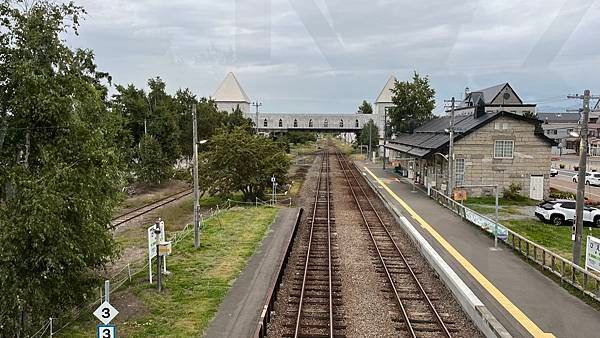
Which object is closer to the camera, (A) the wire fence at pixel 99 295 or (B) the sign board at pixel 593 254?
(A) the wire fence at pixel 99 295

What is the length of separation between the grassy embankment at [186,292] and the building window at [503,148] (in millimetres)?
18689

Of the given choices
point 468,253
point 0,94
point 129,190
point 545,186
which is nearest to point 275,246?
point 468,253

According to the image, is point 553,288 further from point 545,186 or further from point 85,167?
point 545,186

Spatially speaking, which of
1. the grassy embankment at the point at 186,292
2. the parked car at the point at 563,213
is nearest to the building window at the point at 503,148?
the parked car at the point at 563,213

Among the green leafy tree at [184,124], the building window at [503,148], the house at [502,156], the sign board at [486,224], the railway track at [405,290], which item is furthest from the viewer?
the green leafy tree at [184,124]

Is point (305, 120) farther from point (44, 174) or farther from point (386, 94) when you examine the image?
point (44, 174)

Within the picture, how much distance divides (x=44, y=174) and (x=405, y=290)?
32.5 feet

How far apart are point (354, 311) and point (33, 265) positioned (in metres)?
7.45

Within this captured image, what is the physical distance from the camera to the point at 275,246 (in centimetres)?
1995

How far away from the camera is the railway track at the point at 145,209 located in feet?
99.8

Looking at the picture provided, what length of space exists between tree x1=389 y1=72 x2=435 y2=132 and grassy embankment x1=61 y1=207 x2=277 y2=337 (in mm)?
43141

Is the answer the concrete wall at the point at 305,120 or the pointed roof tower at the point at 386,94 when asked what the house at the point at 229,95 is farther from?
the pointed roof tower at the point at 386,94

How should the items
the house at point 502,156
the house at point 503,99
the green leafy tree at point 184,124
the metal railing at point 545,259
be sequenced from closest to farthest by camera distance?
1. the metal railing at point 545,259
2. the house at point 502,156
3. the green leafy tree at point 184,124
4. the house at point 503,99

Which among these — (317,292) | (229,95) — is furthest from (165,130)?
(229,95)
